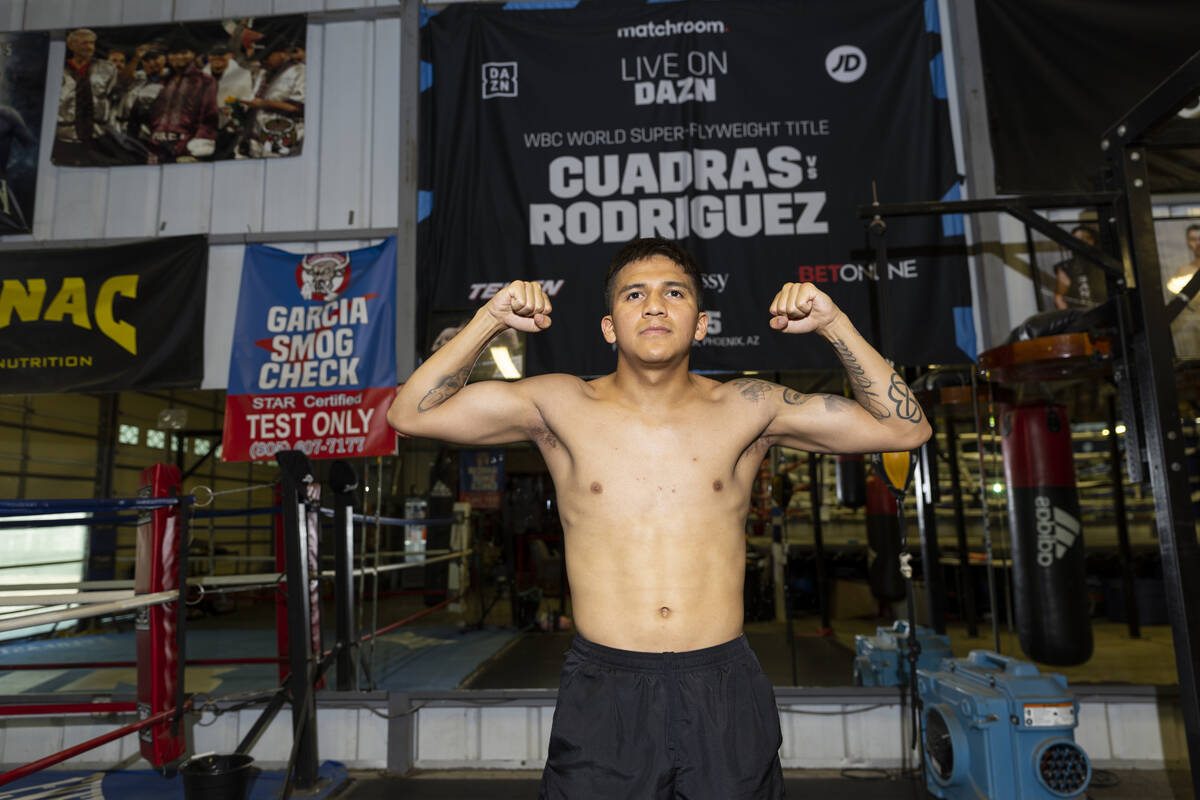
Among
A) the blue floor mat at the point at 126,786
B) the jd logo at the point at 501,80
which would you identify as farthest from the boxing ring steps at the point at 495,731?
the jd logo at the point at 501,80

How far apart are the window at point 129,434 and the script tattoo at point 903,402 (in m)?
10.3

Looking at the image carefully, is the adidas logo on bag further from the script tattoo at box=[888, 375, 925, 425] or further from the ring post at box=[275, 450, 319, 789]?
the ring post at box=[275, 450, 319, 789]

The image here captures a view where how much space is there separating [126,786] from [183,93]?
3902 mm

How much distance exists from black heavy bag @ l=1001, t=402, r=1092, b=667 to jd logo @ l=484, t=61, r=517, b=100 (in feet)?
11.1

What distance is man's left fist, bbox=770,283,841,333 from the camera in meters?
1.57

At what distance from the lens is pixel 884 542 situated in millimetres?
6352

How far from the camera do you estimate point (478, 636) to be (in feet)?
22.0

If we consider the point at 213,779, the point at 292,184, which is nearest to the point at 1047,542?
the point at 213,779

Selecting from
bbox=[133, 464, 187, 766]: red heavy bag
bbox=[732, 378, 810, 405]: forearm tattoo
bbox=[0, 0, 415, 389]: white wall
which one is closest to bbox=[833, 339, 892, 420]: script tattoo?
bbox=[732, 378, 810, 405]: forearm tattoo

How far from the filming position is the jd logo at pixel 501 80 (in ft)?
13.9

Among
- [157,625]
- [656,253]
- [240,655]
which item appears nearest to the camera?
[656,253]

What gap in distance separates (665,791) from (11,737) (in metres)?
4.00

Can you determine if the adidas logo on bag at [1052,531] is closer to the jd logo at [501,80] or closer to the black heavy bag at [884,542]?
the black heavy bag at [884,542]

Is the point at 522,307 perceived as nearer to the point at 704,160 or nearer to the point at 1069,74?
the point at 704,160
